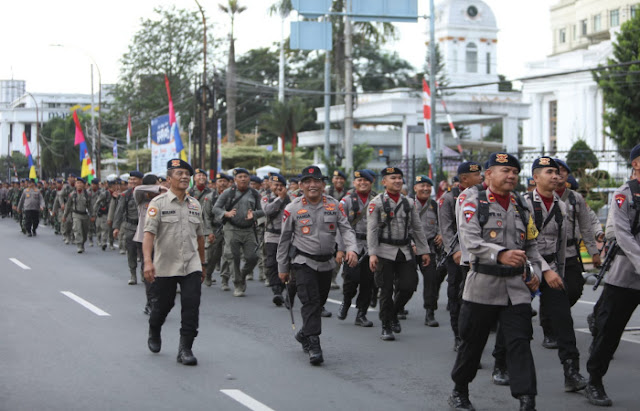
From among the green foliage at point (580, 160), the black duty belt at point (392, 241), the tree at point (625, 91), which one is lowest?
the black duty belt at point (392, 241)

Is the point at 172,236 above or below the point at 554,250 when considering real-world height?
above

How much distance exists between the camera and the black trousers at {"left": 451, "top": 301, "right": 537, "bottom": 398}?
590 centimetres

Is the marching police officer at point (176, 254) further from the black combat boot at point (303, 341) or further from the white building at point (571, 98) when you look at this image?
the white building at point (571, 98)

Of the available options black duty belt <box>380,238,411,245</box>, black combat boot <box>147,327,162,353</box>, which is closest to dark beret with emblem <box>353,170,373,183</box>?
black duty belt <box>380,238,411,245</box>

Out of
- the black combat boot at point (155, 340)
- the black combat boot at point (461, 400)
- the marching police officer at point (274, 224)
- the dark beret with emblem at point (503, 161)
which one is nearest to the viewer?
the dark beret with emblem at point (503, 161)

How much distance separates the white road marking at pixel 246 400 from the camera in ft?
21.5

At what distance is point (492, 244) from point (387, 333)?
3755 millimetres

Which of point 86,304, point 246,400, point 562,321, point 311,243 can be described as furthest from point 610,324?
point 86,304

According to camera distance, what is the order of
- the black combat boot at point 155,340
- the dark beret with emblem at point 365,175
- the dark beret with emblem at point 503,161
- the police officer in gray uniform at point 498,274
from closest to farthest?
the police officer in gray uniform at point 498,274 → the dark beret with emblem at point 503,161 → the black combat boot at point 155,340 → the dark beret with emblem at point 365,175

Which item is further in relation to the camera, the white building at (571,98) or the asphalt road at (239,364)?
the white building at (571,98)

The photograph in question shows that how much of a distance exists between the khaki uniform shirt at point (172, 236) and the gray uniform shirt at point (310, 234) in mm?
937

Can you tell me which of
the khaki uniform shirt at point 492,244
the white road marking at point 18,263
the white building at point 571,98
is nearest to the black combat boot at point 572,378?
the khaki uniform shirt at point 492,244

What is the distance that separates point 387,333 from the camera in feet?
31.5

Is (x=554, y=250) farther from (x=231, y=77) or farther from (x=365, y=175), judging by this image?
(x=231, y=77)
